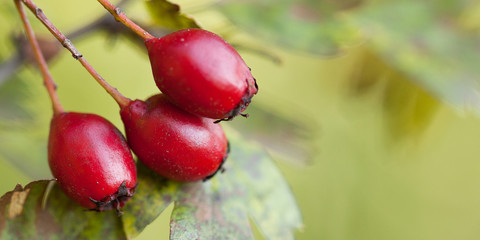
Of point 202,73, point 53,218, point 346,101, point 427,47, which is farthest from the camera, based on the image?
point 346,101

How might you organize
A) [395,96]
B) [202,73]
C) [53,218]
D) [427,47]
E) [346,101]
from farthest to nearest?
[346,101], [395,96], [427,47], [53,218], [202,73]

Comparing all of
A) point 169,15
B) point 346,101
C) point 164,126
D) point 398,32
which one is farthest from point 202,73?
point 346,101

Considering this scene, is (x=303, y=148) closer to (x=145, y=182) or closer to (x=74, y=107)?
Answer: (x=145, y=182)

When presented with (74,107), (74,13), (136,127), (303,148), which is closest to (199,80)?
(136,127)

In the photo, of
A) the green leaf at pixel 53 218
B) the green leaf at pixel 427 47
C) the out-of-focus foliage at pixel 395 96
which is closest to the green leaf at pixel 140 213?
the green leaf at pixel 53 218

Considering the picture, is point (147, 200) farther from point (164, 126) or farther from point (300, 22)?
point (300, 22)

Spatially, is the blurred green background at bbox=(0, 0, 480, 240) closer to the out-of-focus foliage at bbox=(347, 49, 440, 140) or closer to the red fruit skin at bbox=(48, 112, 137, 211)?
the out-of-focus foliage at bbox=(347, 49, 440, 140)
